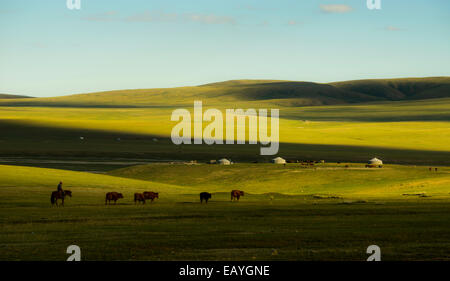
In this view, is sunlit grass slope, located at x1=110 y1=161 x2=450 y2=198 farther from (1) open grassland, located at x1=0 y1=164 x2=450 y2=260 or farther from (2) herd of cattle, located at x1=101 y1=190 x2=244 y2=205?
(2) herd of cattle, located at x1=101 y1=190 x2=244 y2=205

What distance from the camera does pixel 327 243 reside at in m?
23.8

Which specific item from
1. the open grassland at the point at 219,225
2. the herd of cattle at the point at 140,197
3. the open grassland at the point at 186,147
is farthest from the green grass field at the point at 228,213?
the open grassland at the point at 186,147

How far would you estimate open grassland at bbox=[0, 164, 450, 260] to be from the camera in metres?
21.7

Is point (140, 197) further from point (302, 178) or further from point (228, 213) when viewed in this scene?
point (302, 178)

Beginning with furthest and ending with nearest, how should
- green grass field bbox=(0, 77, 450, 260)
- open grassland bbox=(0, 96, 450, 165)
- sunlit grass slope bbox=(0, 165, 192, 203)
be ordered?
open grassland bbox=(0, 96, 450, 165), sunlit grass slope bbox=(0, 165, 192, 203), green grass field bbox=(0, 77, 450, 260)

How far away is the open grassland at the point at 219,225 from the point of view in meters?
21.7

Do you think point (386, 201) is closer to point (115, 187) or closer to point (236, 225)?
point (236, 225)

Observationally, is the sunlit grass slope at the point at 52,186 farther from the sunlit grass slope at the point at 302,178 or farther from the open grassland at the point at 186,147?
the open grassland at the point at 186,147

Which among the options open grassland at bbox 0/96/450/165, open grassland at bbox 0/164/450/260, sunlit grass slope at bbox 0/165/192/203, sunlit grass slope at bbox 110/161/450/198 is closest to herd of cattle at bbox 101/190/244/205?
open grassland at bbox 0/164/450/260

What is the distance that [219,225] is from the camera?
3061cm
